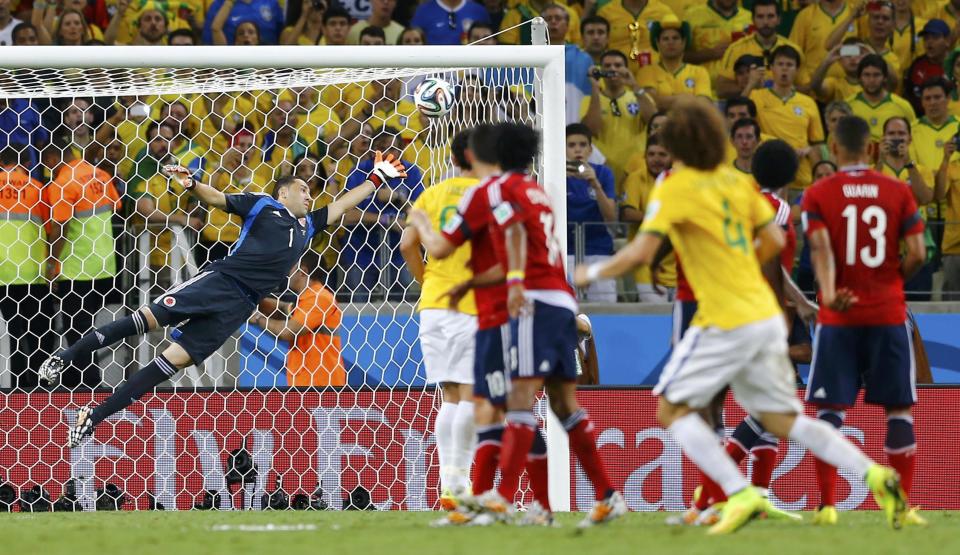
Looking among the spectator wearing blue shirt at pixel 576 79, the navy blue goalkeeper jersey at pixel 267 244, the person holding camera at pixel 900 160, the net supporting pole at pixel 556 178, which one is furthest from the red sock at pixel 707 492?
the spectator wearing blue shirt at pixel 576 79

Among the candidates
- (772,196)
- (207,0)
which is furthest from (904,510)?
(207,0)

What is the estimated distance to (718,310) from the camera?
596 centimetres

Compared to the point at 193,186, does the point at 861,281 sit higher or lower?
lower

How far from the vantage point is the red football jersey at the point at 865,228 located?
22.7ft

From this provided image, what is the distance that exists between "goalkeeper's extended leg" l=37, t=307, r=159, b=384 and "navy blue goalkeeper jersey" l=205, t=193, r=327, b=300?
0.57 m

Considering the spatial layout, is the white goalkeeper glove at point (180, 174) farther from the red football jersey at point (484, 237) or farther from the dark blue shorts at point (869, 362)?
the dark blue shorts at point (869, 362)

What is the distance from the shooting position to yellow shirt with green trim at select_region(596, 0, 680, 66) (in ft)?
44.5

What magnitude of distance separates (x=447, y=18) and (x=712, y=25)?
2.52 metres

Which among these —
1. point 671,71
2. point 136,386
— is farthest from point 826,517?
point 671,71

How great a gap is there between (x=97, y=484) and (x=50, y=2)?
5058mm

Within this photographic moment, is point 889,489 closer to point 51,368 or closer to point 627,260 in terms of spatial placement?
point 627,260

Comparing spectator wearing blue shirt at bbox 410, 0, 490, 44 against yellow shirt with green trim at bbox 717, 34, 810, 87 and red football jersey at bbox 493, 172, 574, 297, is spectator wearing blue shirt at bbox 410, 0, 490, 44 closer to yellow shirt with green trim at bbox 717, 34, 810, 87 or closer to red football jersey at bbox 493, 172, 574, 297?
yellow shirt with green trim at bbox 717, 34, 810, 87

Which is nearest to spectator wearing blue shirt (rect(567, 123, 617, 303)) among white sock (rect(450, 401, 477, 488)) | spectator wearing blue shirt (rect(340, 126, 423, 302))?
spectator wearing blue shirt (rect(340, 126, 423, 302))

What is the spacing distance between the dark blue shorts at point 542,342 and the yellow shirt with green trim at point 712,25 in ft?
25.0
